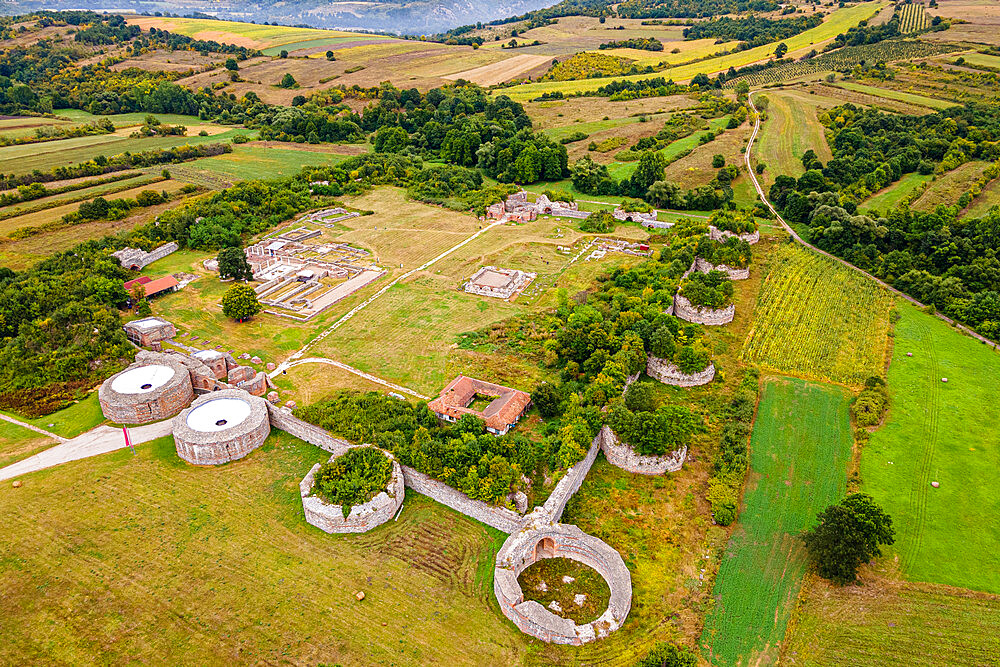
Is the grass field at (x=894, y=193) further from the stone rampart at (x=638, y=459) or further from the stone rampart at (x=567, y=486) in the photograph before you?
the stone rampart at (x=567, y=486)

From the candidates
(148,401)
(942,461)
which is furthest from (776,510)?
(148,401)

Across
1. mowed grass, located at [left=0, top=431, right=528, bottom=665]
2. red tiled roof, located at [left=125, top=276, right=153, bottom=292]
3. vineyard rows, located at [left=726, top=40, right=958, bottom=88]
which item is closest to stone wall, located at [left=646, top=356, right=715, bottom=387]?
mowed grass, located at [left=0, top=431, right=528, bottom=665]

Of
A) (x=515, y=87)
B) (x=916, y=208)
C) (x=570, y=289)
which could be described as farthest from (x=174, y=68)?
(x=916, y=208)

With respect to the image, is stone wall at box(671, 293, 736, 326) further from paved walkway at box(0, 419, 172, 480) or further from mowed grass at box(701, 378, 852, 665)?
paved walkway at box(0, 419, 172, 480)

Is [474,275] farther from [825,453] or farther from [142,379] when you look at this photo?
[825,453]

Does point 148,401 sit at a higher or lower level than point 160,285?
lower

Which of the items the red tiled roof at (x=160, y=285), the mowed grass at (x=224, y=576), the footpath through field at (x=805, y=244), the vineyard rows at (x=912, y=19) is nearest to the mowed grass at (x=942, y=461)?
the footpath through field at (x=805, y=244)

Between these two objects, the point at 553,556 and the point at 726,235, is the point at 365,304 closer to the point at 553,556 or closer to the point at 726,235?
the point at 553,556
